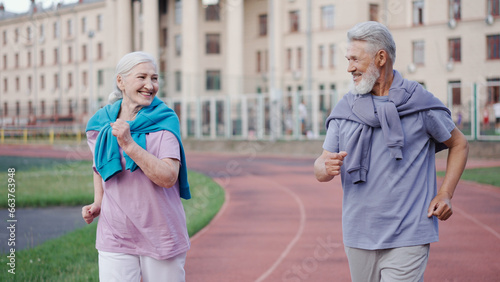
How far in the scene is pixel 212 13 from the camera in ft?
180

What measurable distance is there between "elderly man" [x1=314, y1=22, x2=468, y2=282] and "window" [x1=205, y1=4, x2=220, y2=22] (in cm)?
5217

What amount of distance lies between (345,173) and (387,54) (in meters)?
0.67

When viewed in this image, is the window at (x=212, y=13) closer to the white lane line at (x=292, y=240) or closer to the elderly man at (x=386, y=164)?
the white lane line at (x=292, y=240)

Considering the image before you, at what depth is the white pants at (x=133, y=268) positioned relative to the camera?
3.60 metres

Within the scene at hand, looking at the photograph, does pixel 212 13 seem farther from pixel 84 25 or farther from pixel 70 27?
pixel 70 27

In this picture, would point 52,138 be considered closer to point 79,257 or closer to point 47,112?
point 47,112

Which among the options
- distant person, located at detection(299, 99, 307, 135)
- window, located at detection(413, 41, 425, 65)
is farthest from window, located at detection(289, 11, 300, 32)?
distant person, located at detection(299, 99, 307, 135)

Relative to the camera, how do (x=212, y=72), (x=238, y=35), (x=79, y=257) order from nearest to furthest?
(x=79, y=257) → (x=238, y=35) → (x=212, y=72)

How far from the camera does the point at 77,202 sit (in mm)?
13273

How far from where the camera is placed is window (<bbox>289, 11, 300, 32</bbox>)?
50906 mm

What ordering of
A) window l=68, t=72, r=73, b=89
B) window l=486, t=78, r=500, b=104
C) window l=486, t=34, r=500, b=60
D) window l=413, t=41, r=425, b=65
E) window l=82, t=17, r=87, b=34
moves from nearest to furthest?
1. window l=486, t=78, r=500, b=104
2. window l=486, t=34, r=500, b=60
3. window l=413, t=41, r=425, b=65
4. window l=82, t=17, r=87, b=34
5. window l=68, t=72, r=73, b=89

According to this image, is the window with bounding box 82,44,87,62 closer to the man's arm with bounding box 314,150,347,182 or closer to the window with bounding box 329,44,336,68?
the window with bounding box 329,44,336,68

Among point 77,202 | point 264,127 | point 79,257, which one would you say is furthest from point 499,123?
point 79,257

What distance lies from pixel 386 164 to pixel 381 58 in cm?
57
